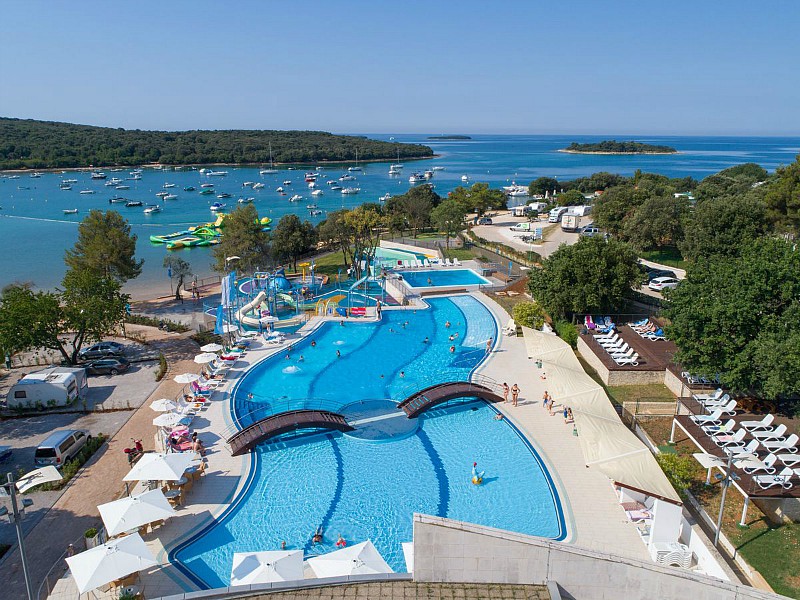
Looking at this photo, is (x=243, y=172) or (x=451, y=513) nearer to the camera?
(x=451, y=513)

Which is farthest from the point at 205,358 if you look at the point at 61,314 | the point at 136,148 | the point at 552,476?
the point at 136,148

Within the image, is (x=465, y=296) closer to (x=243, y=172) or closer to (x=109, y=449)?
(x=109, y=449)

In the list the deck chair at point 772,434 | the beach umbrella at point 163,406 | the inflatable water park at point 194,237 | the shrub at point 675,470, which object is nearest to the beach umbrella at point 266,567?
the beach umbrella at point 163,406

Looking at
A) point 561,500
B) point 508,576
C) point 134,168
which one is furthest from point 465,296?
point 134,168

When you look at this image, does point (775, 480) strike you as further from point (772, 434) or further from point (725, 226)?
point (725, 226)

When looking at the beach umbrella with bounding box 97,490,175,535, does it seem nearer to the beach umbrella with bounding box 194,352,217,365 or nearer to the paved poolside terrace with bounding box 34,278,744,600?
the paved poolside terrace with bounding box 34,278,744,600

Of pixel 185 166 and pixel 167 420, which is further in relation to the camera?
pixel 185 166

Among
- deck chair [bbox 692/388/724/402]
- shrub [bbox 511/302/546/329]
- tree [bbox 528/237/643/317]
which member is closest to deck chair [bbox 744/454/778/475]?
deck chair [bbox 692/388/724/402]
